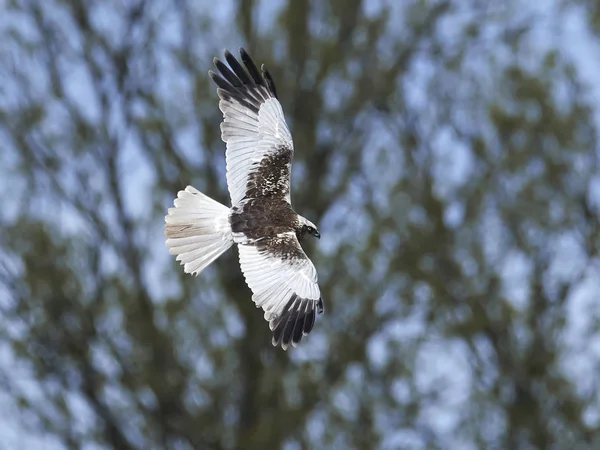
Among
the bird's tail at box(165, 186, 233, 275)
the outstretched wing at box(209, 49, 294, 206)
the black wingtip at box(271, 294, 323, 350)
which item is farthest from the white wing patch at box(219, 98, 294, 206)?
the black wingtip at box(271, 294, 323, 350)

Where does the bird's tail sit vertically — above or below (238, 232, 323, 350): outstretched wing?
above

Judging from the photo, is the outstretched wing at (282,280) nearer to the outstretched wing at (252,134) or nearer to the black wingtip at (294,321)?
the black wingtip at (294,321)

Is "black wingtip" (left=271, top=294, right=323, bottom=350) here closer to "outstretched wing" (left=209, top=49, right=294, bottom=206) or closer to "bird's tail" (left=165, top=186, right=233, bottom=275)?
"bird's tail" (left=165, top=186, right=233, bottom=275)

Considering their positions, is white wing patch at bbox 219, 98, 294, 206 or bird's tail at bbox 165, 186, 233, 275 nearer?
bird's tail at bbox 165, 186, 233, 275

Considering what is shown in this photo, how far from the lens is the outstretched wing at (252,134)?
6.88 meters

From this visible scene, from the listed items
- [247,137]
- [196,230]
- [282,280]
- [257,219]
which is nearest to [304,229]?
[257,219]

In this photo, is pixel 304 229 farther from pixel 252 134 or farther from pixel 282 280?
pixel 252 134

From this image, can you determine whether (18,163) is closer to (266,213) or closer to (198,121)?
(198,121)

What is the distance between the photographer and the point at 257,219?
666 centimetres

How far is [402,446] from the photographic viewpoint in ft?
45.9

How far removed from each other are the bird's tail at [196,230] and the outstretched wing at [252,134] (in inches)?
7.0

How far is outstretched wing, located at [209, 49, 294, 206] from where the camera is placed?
688 centimetres

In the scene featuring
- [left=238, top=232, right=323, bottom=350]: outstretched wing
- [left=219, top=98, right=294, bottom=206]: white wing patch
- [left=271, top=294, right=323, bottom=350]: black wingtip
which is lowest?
[left=271, top=294, right=323, bottom=350]: black wingtip

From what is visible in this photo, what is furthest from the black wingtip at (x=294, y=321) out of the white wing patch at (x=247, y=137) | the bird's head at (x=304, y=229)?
the white wing patch at (x=247, y=137)
